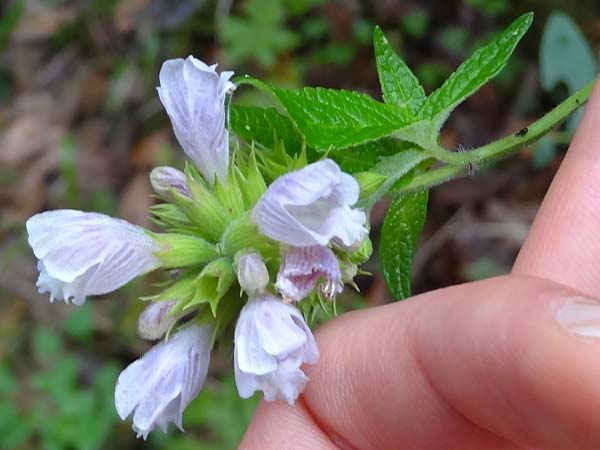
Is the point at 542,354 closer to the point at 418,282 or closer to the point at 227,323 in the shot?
the point at 227,323

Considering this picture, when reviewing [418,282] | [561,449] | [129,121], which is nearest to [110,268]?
[561,449]

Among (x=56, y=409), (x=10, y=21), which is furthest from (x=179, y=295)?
(x=10, y=21)

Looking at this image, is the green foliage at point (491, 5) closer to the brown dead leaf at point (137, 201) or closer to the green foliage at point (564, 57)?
the green foliage at point (564, 57)

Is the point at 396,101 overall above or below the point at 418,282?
above

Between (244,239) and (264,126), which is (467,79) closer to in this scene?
(264,126)

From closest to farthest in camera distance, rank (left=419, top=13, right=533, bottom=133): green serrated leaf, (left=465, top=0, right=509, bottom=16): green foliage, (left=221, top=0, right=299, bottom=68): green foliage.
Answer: (left=419, top=13, right=533, bottom=133): green serrated leaf
(left=465, top=0, right=509, bottom=16): green foliage
(left=221, top=0, right=299, bottom=68): green foliage

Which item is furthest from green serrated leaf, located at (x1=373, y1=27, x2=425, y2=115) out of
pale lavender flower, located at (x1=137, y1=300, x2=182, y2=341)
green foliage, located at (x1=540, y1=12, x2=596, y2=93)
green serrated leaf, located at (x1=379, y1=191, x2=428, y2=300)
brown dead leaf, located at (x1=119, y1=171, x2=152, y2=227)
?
brown dead leaf, located at (x1=119, y1=171, x2=152, y2=227)

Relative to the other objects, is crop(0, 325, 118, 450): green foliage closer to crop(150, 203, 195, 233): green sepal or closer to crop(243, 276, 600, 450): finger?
crop(243, 276, 600, 450): finger
